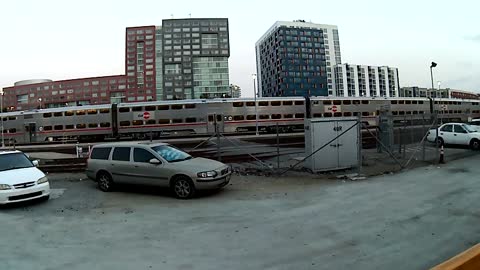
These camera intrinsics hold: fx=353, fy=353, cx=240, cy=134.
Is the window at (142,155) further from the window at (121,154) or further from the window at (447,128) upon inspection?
the window at (447,128)

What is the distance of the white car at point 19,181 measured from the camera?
8.93 m

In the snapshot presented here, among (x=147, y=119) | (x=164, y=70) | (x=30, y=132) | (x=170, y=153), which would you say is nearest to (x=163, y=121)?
(x=147, y=119)

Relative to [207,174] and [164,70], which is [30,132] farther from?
[164,70]

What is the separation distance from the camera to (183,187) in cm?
962

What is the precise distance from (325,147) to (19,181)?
1003 cm

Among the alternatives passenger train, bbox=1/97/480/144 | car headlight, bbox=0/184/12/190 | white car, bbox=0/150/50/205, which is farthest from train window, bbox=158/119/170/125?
car headlight, bbox=0/184/12/190

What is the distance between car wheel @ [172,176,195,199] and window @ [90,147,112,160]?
2791mm

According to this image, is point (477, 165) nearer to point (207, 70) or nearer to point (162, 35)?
point (207, 70)

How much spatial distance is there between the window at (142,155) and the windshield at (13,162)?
10.1ft

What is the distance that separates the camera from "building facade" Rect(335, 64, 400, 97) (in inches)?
5157

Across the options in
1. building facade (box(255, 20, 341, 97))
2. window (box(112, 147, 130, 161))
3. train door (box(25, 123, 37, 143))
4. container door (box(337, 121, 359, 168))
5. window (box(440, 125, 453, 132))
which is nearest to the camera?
window (box(112, 147, 130, 161))

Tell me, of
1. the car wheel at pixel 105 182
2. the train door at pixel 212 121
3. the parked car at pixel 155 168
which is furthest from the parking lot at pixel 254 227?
the train door at pixel 212 121

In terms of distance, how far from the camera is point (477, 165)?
44.2 feet

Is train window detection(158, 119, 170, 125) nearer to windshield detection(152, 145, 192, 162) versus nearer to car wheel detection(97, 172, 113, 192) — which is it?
car wheel detection(97, 172, 113, 192)
